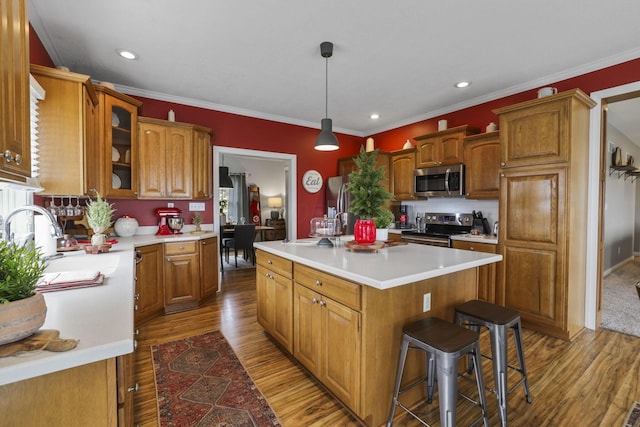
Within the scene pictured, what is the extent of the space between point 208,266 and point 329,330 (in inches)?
98.0

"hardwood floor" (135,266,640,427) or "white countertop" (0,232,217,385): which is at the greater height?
"white countertop" (0,232,217,385)

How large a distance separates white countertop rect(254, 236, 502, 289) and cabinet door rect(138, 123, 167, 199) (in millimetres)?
1923

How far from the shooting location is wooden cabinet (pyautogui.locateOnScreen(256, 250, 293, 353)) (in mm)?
2254

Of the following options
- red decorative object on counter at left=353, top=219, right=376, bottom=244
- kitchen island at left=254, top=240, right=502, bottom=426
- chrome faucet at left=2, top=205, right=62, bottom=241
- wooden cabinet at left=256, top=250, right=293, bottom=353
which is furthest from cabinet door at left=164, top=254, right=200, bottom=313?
red decorative object on counter at left=353, top=219, right=376, bottom=244

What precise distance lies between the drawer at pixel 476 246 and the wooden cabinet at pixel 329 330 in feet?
7.40

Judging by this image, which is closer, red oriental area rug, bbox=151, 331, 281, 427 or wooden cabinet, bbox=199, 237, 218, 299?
red oriental area rug, bbox=151, 331, 281, 427

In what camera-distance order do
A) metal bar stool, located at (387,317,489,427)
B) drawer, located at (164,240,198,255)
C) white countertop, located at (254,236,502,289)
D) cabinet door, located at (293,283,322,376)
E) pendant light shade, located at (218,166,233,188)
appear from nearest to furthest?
metal bar stool, located at (387,317,489,427), white countertop, located at (254,236,502,289), cabinet door, located at (293,283,322,376), drawer, located at (164,240,198,255), pendant light shade, located at (218,166,233,188)

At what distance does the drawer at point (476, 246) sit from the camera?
3.21 meters

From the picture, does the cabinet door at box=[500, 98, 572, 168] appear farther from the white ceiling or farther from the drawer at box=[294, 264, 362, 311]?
the drawer at box=[294, 264, 362, 311]

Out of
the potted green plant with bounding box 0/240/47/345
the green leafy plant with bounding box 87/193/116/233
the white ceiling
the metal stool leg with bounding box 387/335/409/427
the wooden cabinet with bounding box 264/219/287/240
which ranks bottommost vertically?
the metal stool leg with bounding box 387/335/409/427

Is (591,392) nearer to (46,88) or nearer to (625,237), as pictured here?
(46,88)

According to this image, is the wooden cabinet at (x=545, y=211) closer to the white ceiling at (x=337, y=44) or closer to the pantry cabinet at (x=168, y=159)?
the white ceiling at (x=337, y=44)

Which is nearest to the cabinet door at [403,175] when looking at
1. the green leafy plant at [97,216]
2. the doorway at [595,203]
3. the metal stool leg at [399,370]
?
the doorway at [595,203]

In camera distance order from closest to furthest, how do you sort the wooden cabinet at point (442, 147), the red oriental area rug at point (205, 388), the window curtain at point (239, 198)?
1. the red oriental area rug at point (205, 388)
2. the wooden cabinet at point (442, 147)
3. the window curtain at point (239, 198)
